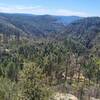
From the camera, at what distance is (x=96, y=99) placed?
351 ft

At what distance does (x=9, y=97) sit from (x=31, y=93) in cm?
1871

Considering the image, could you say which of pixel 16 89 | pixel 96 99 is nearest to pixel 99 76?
pixel 96 99

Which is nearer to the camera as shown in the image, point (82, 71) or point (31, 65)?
point (31, 65)

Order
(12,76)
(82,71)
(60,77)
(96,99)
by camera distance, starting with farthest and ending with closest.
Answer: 1. (82,71)
2. (60,77)
3. (12,76)
4. (96,99)

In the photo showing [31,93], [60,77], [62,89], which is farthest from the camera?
[60,77]

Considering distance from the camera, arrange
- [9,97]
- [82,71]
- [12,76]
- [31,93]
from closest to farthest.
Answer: [31,93]
[9,97]
[12,76]
[82,71]

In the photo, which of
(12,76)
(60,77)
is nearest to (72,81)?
(60,77)

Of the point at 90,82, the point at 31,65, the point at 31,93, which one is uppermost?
the point at 31,65

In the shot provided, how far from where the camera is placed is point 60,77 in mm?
138875

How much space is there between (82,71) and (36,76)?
99.4 m

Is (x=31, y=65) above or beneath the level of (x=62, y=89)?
above

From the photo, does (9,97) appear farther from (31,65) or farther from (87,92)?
(87,92)

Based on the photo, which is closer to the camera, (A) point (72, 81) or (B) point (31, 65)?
(B) point (31, 65)

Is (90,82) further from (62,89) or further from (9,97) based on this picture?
(9,97)
